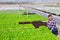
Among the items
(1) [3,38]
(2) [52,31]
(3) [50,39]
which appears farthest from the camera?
(2) [52,31]

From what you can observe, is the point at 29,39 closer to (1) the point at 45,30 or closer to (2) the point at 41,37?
(2) the point at 41,37

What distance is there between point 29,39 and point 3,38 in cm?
102

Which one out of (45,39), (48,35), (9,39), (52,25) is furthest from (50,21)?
(9,39)

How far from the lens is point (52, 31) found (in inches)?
330

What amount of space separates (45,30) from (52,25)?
413 millimetres

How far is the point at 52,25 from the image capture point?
876cm

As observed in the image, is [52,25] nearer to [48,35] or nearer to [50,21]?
[50,21]

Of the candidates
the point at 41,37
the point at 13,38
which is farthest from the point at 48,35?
the point at 13,38

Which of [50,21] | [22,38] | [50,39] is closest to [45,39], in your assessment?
[50,39]

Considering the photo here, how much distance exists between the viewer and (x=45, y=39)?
7.22 m

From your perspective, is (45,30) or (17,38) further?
(45,30)

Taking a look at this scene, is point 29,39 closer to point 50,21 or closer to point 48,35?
point 48,35

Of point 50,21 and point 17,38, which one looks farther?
point 50,21

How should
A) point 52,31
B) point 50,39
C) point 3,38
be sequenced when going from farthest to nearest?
point 52,31, point 3,38, point 50,39
